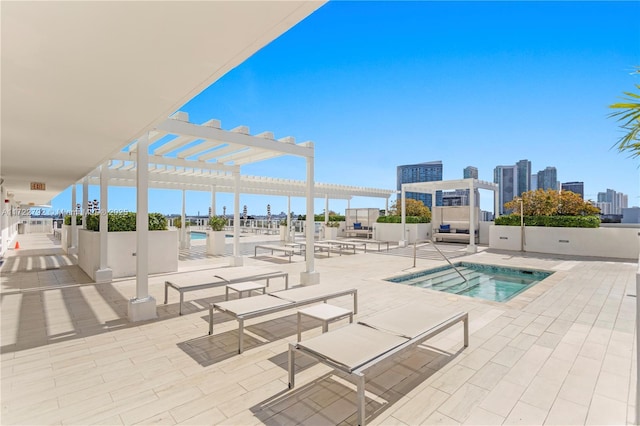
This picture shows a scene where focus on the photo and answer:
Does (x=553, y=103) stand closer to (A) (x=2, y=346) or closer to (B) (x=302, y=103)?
(B) (x=302, y=103)

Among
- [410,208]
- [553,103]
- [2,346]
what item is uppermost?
[553,103]

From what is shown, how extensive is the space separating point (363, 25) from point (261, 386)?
844cm

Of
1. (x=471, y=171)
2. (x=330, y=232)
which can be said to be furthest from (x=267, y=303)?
(x=471, y=171)

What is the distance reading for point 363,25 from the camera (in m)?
7.86

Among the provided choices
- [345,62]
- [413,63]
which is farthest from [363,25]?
[413,63]

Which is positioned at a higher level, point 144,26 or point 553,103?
point 553,103

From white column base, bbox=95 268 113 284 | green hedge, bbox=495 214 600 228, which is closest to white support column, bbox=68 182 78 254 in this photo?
white column base, bbox=95 268 113 284

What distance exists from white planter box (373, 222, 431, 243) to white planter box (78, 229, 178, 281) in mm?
10115

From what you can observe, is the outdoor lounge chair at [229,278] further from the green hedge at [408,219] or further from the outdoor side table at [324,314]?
the green hedge at [408,219]

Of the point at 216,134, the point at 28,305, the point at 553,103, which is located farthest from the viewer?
the point at 553,103

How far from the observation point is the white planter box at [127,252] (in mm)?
6664

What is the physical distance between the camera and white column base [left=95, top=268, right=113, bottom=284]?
20.6 ft

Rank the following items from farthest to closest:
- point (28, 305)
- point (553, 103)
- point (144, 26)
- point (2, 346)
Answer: point (553, 103), point (28, 305), point (2, 346), point (144, 26)

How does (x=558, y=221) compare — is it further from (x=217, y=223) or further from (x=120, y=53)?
(x=120, y=53)
